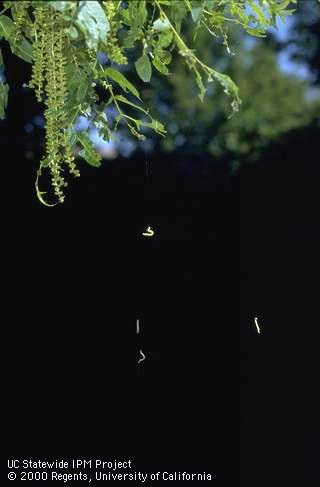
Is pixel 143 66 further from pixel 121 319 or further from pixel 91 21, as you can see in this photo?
pixel 121 319

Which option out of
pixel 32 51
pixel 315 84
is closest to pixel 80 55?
pixel 32 51

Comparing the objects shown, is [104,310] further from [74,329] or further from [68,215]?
[68,215]

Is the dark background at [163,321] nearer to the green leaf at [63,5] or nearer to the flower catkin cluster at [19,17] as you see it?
the flower catkin cluster at [19,17]

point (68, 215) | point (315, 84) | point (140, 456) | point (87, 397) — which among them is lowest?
point (140, 456)

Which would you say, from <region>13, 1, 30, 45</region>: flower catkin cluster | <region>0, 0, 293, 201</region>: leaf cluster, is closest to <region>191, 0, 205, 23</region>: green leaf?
<region>0, 0, 293, 201</region>: leaf cluster

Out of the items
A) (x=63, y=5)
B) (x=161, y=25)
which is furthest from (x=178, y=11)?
(x=63, y=5)

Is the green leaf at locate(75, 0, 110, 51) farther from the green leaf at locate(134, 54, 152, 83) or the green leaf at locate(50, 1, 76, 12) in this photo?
the green leaf at locate(134, 54, 152, 83)
